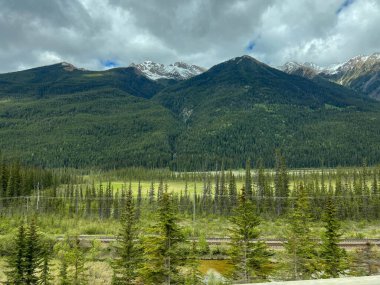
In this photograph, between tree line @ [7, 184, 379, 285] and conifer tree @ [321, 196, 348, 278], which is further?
conifer tree @ [321, 196, 348, 278]

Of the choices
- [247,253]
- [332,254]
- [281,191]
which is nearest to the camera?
[247,253]

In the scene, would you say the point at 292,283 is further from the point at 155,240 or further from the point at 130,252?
the point at 130,252

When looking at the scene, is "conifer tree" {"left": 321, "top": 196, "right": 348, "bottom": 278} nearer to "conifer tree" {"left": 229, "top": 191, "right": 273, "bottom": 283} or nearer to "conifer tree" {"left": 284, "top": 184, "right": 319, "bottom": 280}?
"conifer tree" {"left": 284, "top": 184, "right": 319, "bottom": 280}

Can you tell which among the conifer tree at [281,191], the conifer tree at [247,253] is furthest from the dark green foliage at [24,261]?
the conifer tree at [281,191]

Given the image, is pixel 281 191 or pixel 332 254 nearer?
pixel 332 254

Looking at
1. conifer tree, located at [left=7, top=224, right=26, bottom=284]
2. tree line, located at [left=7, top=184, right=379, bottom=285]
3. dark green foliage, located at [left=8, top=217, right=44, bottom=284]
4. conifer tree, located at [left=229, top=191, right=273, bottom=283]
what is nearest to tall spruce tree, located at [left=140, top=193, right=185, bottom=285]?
tree line, located at [left=7, top=184, right=379, bottom=285]

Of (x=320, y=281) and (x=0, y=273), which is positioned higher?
(x=320, y=281)

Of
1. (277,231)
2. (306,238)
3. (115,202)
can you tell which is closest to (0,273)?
(306,238)

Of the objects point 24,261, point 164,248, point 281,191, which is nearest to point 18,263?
point 24,261

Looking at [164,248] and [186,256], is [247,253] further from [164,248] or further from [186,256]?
[164,248]

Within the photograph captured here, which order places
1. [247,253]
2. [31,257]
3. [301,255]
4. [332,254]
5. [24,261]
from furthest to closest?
[301,255] < [31,257] < [24,261] < [332,254] < [247,253]

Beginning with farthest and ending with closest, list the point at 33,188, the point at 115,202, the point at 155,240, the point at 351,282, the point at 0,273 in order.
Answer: the point at 33,188
the point at 115,202
the point at 0,273
the point at 155,240
the point at 351,282

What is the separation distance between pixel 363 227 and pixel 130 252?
244ft

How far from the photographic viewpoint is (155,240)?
33844 millimetres
